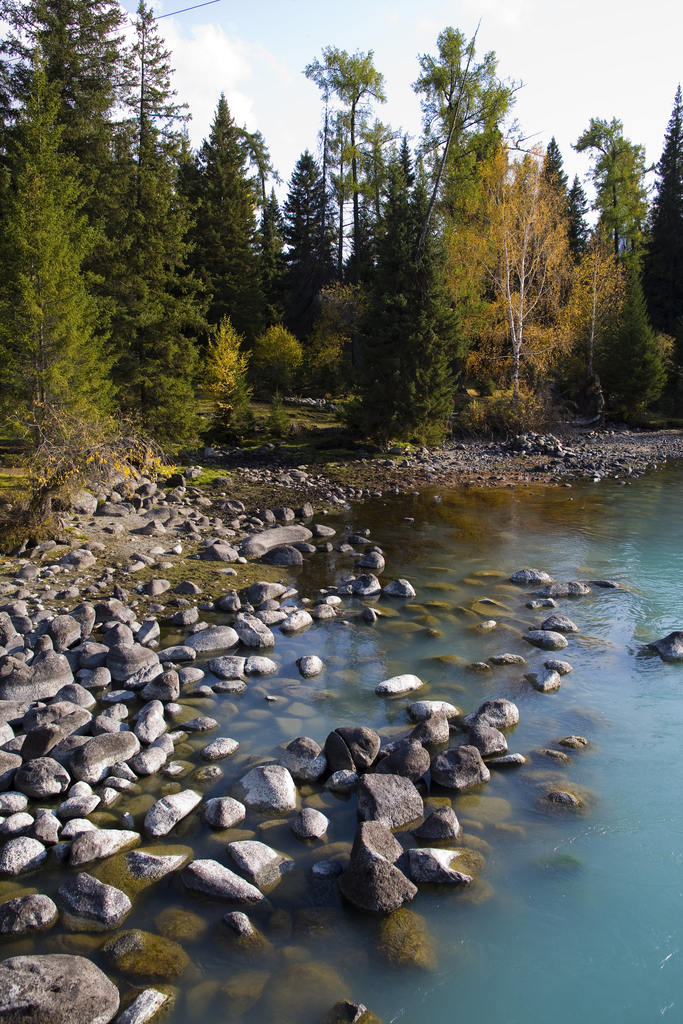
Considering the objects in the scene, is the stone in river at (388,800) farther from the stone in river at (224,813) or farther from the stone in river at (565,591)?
the stone in river at (565,591)

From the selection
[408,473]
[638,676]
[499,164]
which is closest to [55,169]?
[408,473]

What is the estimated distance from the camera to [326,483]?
748 inches

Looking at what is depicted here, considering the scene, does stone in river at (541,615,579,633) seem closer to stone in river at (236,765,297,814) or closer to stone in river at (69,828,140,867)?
stone in river at (236,765,297,814)

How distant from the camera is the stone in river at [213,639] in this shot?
805 cm

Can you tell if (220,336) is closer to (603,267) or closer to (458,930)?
(603,267)

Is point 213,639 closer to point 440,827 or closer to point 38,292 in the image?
point 440,827

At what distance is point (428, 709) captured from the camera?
661cm

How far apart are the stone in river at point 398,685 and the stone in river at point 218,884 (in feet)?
9.57

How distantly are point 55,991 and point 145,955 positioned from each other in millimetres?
530

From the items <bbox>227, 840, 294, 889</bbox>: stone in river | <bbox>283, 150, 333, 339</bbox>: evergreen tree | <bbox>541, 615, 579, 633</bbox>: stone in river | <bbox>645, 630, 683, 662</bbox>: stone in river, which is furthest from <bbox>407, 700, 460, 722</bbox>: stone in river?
<bbox>283, 150, 333, 339</bbox>: evergreen tree

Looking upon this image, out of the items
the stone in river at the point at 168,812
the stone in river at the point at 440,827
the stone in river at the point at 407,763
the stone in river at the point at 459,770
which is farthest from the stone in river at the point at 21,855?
the stone in river at the point at 459,770

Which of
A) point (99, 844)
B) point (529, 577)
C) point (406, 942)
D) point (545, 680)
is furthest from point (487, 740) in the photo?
point (529, 577)

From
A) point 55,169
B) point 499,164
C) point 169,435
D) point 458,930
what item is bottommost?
point 458,930

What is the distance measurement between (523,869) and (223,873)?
209 cm
